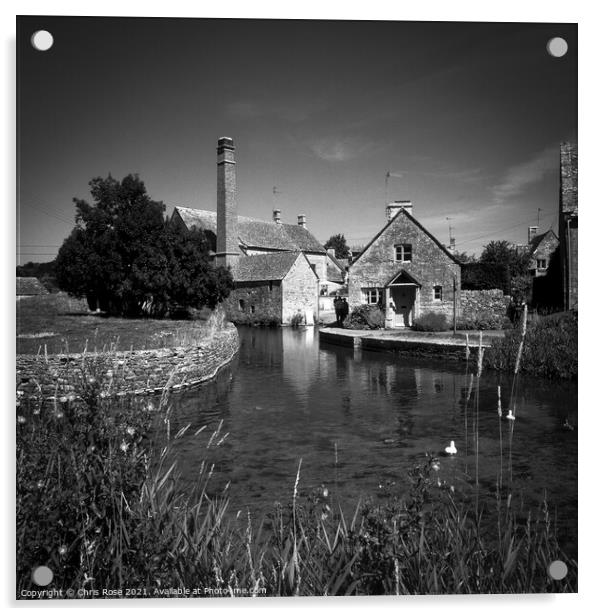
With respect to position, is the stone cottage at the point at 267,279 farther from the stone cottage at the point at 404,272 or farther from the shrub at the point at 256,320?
the stone cottage at the point at 404,272

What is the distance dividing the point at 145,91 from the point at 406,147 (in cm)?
261

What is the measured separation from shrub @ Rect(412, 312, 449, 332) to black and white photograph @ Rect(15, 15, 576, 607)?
10.2 meters

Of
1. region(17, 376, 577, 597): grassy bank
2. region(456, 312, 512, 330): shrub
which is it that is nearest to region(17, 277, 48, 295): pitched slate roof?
region(17, 376, 577, 597): grassy bank

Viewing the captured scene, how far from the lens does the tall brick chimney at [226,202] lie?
5.38 metres

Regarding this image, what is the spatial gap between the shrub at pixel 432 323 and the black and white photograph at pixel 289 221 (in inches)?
403

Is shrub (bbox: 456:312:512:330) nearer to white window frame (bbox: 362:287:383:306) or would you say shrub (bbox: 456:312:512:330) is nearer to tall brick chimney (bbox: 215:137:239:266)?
white window frame (bbox: 362:287:383:306)

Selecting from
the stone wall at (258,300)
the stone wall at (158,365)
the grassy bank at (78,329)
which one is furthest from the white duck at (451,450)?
the stone wall at (258,300)

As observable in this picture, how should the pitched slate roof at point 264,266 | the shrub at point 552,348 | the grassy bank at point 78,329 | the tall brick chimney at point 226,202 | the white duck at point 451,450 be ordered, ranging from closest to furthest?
the grassy bank at point 78,329
the tall brick chimney at point 226,202
the white duck at point 451,450
the shrub at point 552,348
the pitched slate roof at point 264,266

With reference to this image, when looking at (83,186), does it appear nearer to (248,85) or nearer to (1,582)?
(248,85)

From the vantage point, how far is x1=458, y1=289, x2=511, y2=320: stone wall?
1898 centimetres

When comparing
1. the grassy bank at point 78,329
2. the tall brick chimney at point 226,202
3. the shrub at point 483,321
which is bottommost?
the shrub at point 483,321

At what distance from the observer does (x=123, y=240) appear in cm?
640

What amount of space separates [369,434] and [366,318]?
542 inches
